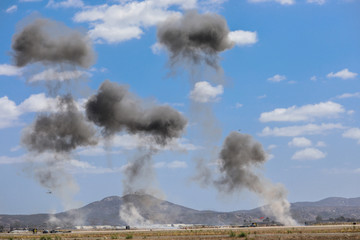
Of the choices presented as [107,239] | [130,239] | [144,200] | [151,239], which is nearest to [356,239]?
[151,239]

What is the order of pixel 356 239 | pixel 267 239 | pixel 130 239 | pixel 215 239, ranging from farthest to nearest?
Result: pixel 130 239
pixel 215 239
pixel 267 239
pixel 356 239

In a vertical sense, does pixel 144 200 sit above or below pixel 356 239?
above

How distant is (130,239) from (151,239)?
6.82 meters

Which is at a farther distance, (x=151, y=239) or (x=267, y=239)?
(x=151, y=239)

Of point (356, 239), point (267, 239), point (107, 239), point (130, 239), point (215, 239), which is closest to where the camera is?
point (356, 239)

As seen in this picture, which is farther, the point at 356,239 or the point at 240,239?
the point at 240,239

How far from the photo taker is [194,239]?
104 metres

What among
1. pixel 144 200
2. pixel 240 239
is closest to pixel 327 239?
pixel 240 239

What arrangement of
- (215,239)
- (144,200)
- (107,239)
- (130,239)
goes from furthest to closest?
Answer: (144,200) → (107,239) → (130,239) → (215,239)

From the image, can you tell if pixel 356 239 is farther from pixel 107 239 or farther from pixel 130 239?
pixel 107 239

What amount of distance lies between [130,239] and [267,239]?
3232cm

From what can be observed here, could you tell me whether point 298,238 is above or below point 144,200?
below

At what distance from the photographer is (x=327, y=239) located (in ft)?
289

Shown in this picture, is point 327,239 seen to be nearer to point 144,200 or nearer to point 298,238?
point 298,238
